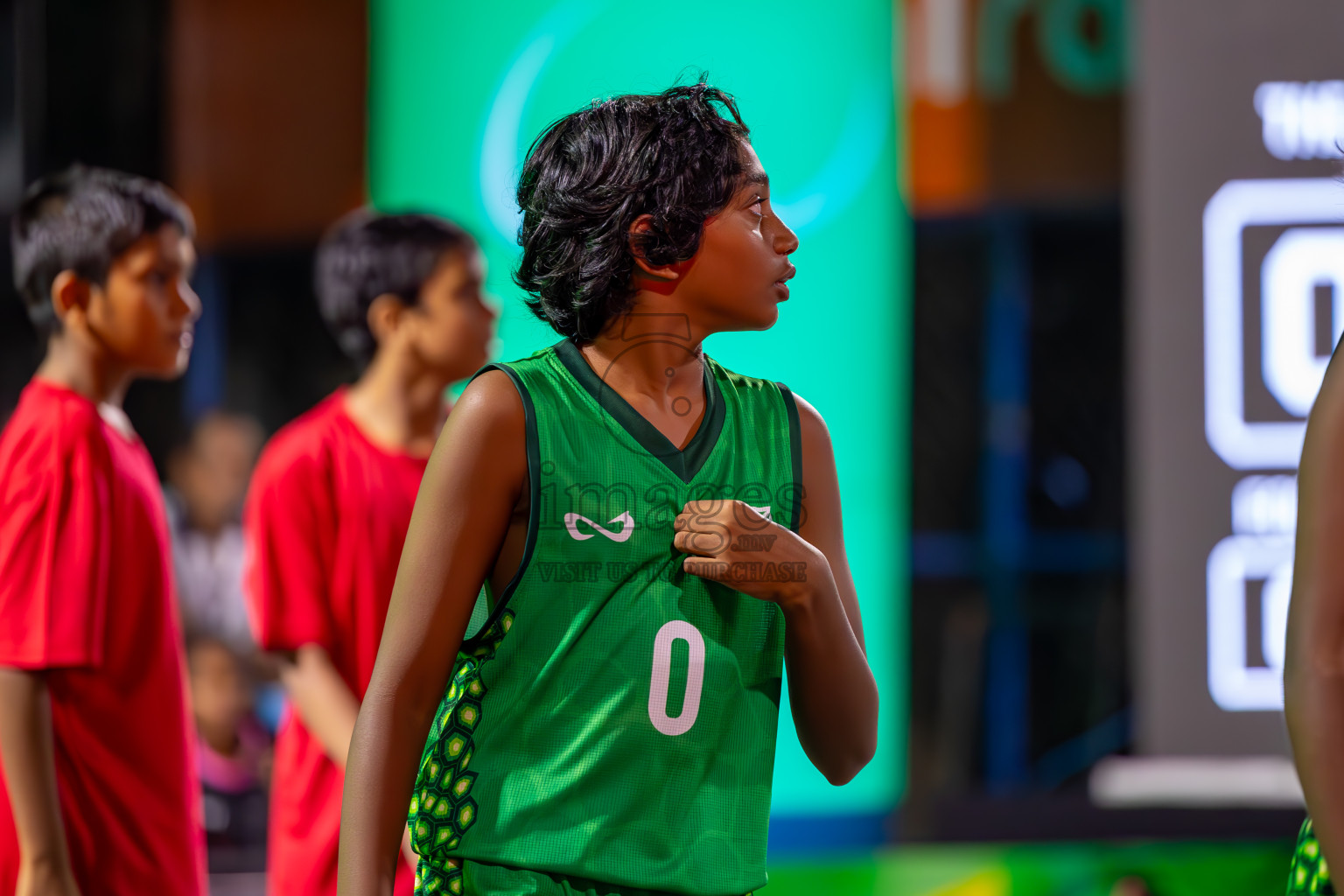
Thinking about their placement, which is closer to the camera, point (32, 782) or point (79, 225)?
point (32, 782)

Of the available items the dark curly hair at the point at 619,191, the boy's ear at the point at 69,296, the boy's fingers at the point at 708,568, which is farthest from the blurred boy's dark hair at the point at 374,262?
the boy's fingers at the point at 708,568

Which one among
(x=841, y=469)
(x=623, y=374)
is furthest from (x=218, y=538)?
(x=623, y=374)

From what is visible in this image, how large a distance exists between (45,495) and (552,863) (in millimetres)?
1135

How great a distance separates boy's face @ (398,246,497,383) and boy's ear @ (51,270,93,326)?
497 millimetres

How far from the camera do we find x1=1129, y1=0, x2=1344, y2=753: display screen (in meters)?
2.64

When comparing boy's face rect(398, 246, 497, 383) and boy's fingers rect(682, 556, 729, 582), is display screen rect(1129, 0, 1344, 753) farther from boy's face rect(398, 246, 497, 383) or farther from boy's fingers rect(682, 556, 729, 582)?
boy's fingers rect(682, 556, 729, 582)

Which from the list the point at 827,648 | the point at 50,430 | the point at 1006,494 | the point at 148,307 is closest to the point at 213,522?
the point at 148,307

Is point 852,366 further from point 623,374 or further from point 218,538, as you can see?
point 218,538

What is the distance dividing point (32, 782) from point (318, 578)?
496mm

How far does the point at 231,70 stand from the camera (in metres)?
3.71

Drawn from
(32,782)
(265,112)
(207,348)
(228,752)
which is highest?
(265,112)

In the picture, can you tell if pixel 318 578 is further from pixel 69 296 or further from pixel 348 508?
pixel 69 296

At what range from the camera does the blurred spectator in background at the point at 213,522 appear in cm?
399

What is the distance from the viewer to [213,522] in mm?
4164
